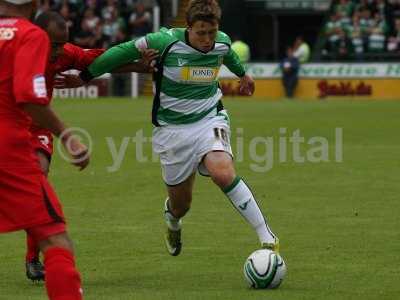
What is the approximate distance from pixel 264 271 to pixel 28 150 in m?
2.69

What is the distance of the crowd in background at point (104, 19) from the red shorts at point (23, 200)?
36.2m

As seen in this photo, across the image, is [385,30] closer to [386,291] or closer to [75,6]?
[75,6]

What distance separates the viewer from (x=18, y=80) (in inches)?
251

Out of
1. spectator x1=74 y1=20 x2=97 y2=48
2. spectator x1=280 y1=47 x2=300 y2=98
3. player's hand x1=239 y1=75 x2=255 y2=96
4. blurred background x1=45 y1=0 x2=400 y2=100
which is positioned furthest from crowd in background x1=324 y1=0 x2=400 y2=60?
player's hand x1=239 y1=75 x2=255 y2=96

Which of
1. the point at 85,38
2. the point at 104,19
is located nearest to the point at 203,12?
the point at 85,38

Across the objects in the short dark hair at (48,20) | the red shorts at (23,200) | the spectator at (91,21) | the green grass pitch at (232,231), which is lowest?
the spectator at (91,21)

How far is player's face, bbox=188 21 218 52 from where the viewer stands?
30.6 ft

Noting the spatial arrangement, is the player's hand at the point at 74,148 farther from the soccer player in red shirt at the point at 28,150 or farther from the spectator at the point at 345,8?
the spectator at the point at 345,8

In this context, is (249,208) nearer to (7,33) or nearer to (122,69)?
(122,69)

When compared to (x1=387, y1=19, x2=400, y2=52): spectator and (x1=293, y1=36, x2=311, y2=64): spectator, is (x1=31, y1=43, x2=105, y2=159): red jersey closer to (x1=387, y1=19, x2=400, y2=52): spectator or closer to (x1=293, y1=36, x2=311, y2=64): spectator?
(x1=293, y1=36, x2=311, y2=64): spectator

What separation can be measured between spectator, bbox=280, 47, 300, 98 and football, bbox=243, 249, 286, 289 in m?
30.0

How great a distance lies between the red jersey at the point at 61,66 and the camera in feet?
30.3

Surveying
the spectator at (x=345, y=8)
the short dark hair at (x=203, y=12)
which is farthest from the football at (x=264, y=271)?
the spectator at (x=345, y=8)

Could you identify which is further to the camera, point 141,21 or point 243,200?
point 141,21
